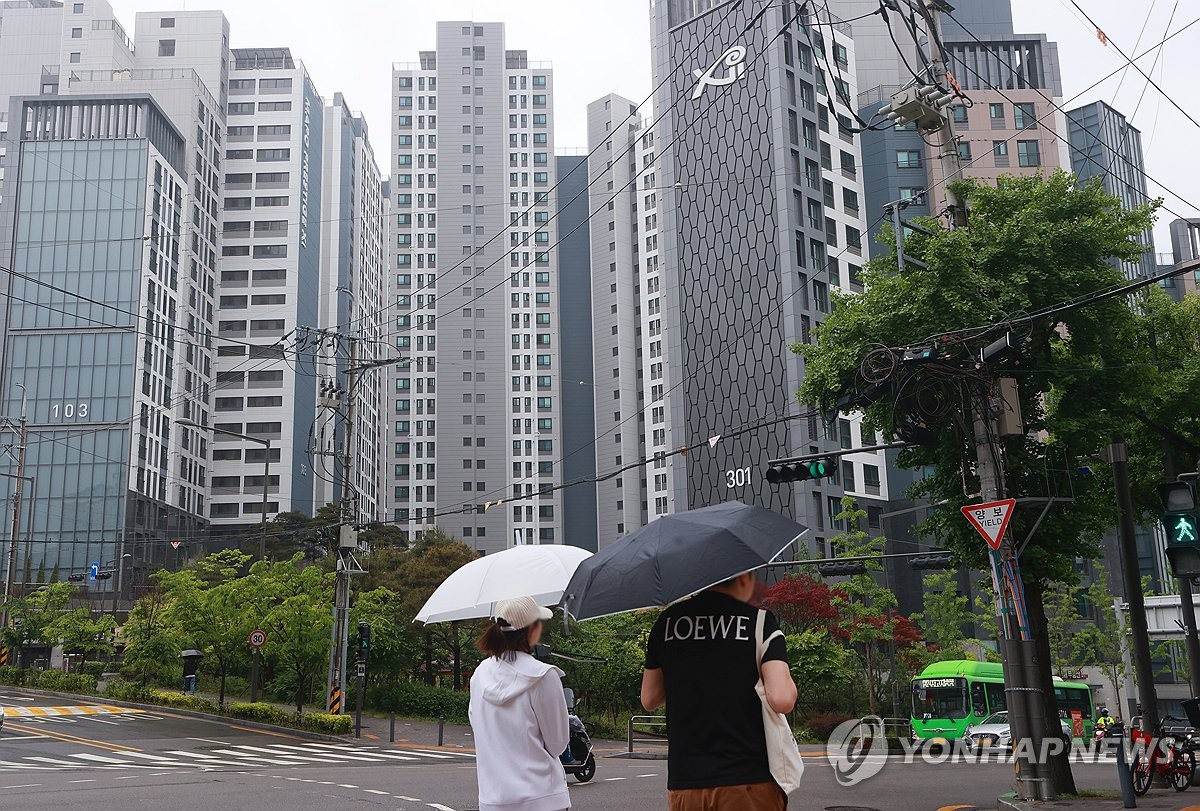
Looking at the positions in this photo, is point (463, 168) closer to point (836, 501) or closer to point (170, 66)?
point (170, 66)

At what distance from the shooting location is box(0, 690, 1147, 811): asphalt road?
14023mm

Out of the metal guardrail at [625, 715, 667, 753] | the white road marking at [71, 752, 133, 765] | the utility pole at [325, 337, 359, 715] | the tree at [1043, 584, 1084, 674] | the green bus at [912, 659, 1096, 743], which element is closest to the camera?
the white road marking at [71, 752, 133, 765]

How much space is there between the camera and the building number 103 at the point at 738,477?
64.8 meters

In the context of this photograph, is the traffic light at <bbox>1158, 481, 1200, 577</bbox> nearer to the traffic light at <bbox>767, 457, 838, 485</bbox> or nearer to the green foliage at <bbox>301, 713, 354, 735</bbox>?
the traffic light at <bbox>767, 457, 838, 485</bbox>

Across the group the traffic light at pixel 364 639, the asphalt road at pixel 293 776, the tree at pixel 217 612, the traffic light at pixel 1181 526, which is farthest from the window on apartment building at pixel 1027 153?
the traffic light at pixel 1181 526

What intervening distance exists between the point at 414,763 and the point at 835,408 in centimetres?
1221

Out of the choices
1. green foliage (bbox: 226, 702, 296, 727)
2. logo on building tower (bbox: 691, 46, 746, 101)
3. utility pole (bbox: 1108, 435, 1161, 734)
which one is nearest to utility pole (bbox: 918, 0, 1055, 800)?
utility pole (bbox: 1108, 435, 1161, 734)

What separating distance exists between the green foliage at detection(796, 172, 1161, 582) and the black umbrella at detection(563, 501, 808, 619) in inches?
441

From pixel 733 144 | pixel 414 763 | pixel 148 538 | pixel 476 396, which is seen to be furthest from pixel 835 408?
pixel 476 396

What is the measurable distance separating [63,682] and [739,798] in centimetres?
4666

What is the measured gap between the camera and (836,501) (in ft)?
204

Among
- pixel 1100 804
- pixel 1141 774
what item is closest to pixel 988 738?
pixel 1141 774

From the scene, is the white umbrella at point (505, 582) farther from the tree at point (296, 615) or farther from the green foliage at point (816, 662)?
the green foliage at point (816, 662)

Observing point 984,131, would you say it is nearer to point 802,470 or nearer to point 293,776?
point 802,470
